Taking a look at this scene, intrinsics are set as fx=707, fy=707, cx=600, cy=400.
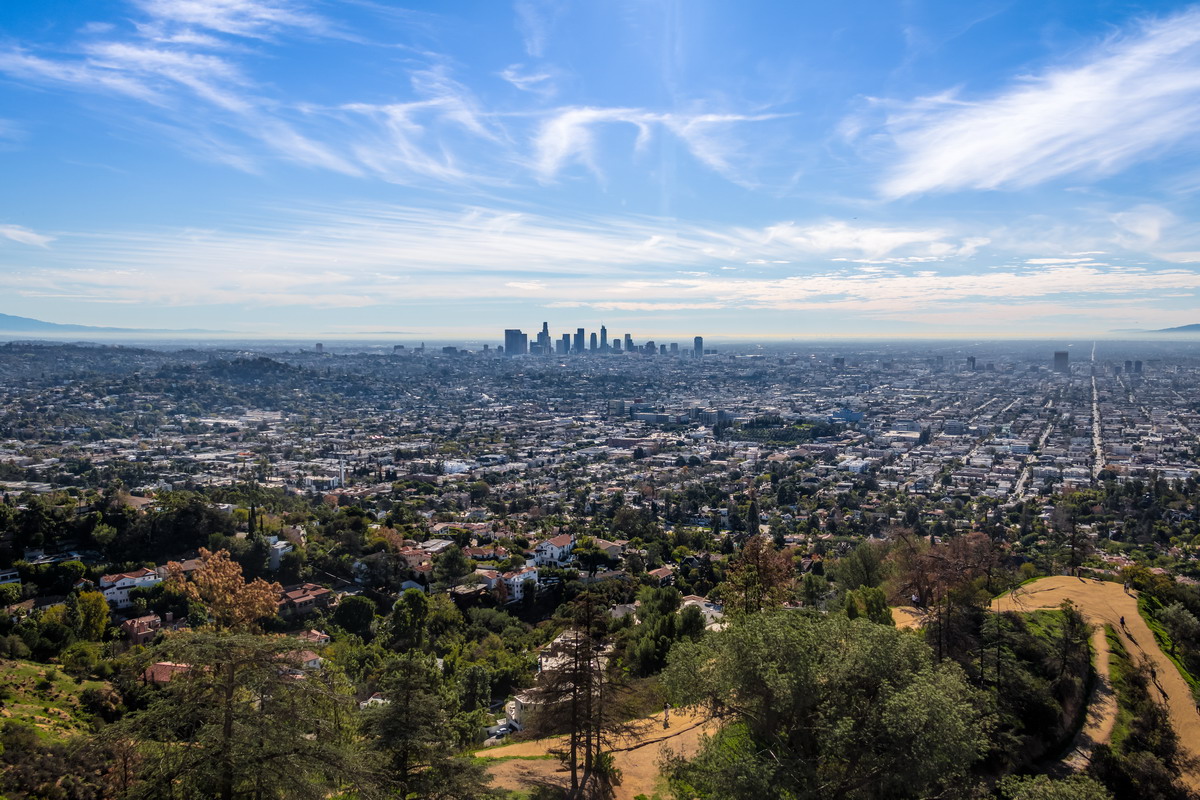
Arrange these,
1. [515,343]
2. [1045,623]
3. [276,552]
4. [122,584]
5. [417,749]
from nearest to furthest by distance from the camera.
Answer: [417,749]
[1045,623]
[122,584]
[276,552]
[515,343]

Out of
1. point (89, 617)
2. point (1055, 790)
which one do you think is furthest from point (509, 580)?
point (1055, 790)

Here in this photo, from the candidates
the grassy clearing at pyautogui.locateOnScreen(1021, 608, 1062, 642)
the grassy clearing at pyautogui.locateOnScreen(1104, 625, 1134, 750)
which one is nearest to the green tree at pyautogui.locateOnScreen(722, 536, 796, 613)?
the grassy clearing at pyautogui.locateOnScreen(1021, 608, 1062, 642)

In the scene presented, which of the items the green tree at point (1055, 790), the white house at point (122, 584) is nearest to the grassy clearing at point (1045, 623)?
the green tree at point (1055, 790)

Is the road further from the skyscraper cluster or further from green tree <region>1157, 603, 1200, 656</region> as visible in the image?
the skyscraper cluster

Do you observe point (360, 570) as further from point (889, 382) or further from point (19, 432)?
point (889, 382)

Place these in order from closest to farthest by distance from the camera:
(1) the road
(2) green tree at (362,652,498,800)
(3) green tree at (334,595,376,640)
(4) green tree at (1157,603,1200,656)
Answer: (2) green tree at (362,652,498,800) → (4) green tree at (1157,603,1200,656) → (3) green tree at (334,595,376,640) → (1) the road

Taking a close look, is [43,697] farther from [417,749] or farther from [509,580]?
[509,580]
